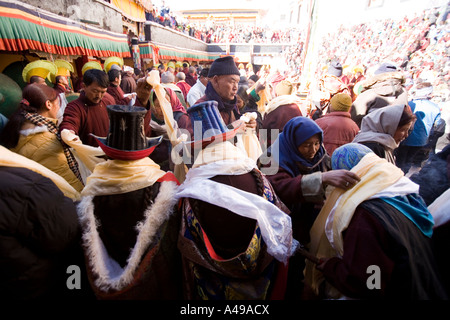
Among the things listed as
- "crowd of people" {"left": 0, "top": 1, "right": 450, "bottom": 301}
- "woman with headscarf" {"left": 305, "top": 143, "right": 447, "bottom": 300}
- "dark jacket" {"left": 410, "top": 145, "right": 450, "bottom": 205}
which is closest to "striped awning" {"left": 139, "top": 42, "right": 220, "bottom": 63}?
"crowd of people" {"left": 0, "top": 1, "right": 450, "bottom": 301}

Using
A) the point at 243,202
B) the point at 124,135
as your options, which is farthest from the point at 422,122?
the point at 124,135

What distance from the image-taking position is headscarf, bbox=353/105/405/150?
7.48 ft

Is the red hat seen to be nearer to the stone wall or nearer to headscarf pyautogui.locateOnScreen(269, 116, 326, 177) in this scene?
headscarf pyautogui.locateOnScreen(269, 116, 326, 177)

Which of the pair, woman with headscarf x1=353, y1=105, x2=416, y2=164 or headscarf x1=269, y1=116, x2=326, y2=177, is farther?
woman with headscarf x1=353, y1=105, x2=416, y2=164

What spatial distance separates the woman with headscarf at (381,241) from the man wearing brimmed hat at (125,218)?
1057 mm

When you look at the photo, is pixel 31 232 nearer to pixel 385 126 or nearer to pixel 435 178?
pixel 385 126

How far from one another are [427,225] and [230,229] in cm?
114

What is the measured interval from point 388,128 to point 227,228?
2.04 m

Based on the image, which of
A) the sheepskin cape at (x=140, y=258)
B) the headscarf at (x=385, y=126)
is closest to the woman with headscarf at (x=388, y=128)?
the headscarf at (x=385, y=126)

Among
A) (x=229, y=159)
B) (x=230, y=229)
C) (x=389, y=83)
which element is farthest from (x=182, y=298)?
(x=389, y=83)

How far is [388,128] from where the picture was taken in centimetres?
A: 232

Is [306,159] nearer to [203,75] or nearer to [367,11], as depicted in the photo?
[203,75]

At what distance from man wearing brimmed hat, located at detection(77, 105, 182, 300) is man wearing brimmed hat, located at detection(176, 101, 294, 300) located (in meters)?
0.16

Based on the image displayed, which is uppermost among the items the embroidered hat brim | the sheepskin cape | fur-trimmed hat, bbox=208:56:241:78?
fur-trimmed hat, bbox=208:56:241:78
